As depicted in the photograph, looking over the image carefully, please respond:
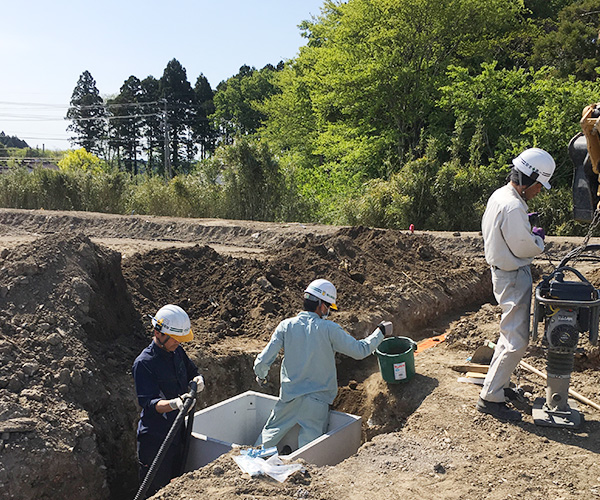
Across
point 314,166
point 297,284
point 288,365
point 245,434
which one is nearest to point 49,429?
point 245,434

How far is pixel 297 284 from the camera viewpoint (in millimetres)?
8992

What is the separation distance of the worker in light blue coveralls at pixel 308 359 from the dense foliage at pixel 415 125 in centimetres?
1231

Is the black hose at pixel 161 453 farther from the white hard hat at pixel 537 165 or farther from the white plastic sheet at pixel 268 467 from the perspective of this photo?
the white hard hat at pixel 537 165

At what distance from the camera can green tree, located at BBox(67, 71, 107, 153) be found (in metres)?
61.7

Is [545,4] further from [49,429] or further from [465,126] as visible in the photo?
[49,429]

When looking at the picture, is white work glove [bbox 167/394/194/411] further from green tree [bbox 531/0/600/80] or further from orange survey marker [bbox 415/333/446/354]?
green tree [bbox 531/0/600/80]

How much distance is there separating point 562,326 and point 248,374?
369cm

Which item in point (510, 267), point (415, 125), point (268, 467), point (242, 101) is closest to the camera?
point (268, 467)

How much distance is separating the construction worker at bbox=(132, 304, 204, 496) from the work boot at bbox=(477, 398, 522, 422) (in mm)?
2446

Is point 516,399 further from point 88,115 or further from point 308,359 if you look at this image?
point 88,115

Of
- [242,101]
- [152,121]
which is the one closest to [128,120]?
[152,121]

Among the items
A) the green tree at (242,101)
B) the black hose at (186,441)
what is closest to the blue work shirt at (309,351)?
the black hose at (186,441)

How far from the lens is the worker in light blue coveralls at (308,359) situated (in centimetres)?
482

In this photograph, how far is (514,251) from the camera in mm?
4648
